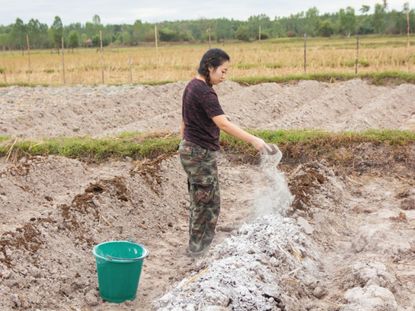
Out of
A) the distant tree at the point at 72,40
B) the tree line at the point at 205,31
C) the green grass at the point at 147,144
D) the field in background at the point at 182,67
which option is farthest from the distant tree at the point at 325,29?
the green grass at the point at 147,144

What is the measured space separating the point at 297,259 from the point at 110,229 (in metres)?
2.02

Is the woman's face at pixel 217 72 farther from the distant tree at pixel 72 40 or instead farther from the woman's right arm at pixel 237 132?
the distant tree at pixel 72 40

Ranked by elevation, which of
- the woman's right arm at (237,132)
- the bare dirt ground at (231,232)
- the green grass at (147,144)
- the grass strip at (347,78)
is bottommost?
the bare dirt ground at (231,232)

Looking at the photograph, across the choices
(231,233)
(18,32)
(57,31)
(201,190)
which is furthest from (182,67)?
(57,31)

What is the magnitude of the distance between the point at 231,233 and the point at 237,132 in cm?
152

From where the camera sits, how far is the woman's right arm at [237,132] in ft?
15.7

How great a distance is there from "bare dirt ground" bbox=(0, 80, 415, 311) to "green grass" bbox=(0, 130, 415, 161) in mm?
225

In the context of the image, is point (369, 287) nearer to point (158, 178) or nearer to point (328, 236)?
point (328, 236)

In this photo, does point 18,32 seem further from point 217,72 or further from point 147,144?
point 217,72

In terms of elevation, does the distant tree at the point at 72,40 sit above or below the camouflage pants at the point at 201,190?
above

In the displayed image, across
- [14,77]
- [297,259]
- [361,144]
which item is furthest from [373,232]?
[14,77]

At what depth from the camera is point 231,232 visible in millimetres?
6133

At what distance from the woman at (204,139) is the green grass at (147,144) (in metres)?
2.88

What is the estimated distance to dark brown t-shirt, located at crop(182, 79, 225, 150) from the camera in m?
4.95
